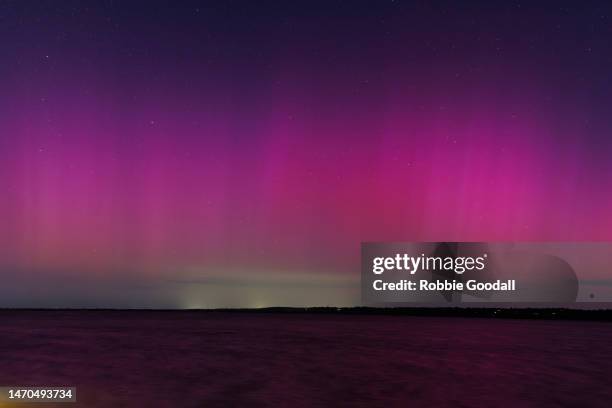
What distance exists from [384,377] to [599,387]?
9935 millimetres

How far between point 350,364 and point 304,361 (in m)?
4.09

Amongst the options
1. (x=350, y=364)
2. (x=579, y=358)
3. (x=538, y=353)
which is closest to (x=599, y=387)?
(x=350, y=364)

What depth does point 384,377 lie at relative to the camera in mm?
33812

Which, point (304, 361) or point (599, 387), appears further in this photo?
point (304, 361)

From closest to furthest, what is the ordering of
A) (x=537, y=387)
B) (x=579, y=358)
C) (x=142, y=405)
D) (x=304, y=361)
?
(x=142, y=405)
(x=537, y=387)
(x=304, y=361)
(x=579, y=358)

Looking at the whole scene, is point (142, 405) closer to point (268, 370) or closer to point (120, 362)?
point (268, 370)

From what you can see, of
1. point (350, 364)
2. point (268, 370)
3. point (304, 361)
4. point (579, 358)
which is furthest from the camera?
point (579, 358)

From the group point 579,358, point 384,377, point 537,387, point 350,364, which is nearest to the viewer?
point 537,387

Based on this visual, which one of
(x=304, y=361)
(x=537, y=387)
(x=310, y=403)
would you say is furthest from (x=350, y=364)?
(x=310, y=403)

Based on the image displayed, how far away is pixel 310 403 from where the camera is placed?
2602 centimetres

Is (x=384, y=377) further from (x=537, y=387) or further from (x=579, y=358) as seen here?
(x=579, y=358)

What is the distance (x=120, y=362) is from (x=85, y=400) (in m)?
17.8

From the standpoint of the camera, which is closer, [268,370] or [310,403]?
[310,403]

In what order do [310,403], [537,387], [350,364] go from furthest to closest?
[350,364] < [537,387] < [310,403]
